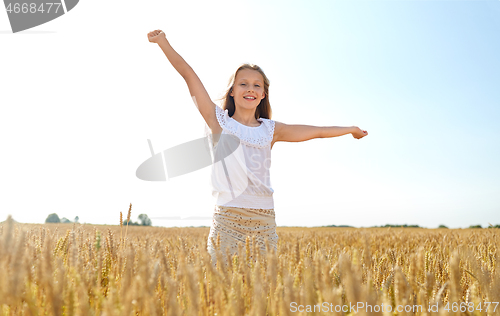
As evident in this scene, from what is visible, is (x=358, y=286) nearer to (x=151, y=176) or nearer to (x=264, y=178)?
(x=264, y=178)

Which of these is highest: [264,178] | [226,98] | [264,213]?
[226,98]

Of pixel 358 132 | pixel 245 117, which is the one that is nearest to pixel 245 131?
pixel 245 117

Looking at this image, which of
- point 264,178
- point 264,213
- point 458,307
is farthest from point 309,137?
point 458,307

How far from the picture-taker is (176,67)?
2875 mm

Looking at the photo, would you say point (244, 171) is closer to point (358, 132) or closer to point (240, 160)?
point (240, 160)

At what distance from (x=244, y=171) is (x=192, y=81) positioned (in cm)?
82

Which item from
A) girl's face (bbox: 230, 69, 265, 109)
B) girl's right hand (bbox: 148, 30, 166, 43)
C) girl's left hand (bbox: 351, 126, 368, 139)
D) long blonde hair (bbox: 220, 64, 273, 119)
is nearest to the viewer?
girl's right hand (bbox: 148, 30, 166, 43)

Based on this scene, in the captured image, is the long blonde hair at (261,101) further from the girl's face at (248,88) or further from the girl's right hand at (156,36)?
the girl's right hand at (156,36)

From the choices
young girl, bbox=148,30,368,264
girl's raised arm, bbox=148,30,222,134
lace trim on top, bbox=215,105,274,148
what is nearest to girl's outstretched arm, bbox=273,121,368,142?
young girl, bbox=148,30,368,264

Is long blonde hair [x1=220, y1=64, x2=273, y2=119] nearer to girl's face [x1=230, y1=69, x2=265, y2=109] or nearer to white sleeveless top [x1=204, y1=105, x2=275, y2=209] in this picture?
girl's face [x1=230, y1=69, x2=265, y2=109]

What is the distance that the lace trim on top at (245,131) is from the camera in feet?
10.0

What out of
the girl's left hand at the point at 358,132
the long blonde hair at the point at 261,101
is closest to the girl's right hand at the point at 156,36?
the long blonde hair at the point at 261,101

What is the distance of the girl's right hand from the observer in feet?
9.07

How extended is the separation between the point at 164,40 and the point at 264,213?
1.55 m
